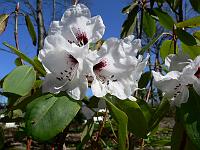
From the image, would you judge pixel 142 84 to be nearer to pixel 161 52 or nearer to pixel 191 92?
pixel 161 52

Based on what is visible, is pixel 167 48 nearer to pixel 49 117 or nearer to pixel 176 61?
pixel 176 61

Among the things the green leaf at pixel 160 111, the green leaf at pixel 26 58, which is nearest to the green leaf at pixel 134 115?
the green leaf at pixel 160 111

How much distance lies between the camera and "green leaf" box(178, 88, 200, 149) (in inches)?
24.6

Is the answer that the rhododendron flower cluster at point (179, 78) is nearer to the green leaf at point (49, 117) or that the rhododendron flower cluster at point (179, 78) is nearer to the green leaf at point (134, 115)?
the green leaf at point (134, 115)

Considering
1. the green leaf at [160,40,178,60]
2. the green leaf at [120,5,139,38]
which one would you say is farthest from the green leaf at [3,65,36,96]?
the green leaf at [120,5,139,38]

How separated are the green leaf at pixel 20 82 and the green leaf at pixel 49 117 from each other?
0.05 meters

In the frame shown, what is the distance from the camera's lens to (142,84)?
90cm

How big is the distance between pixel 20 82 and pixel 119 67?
169mm

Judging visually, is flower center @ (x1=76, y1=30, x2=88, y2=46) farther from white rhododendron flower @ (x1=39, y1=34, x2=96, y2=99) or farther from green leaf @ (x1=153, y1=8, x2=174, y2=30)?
green leaf @ (x1=153, y1=8, x2=174, y2=30)

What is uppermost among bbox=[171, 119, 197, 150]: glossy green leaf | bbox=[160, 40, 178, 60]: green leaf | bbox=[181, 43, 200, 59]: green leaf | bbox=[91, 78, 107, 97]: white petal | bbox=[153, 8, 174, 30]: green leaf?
bbox=[153, 8, 174, 30]: green leaf

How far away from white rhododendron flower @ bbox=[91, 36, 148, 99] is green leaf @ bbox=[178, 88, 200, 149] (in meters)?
0.10

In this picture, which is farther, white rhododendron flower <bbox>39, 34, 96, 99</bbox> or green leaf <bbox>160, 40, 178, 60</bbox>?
green leaf <bbox>160, 40, 178, 60</bbox>

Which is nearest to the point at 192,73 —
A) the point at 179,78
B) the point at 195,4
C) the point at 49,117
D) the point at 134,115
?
the point at 179,78

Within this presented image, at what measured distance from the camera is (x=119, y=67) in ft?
2.09
